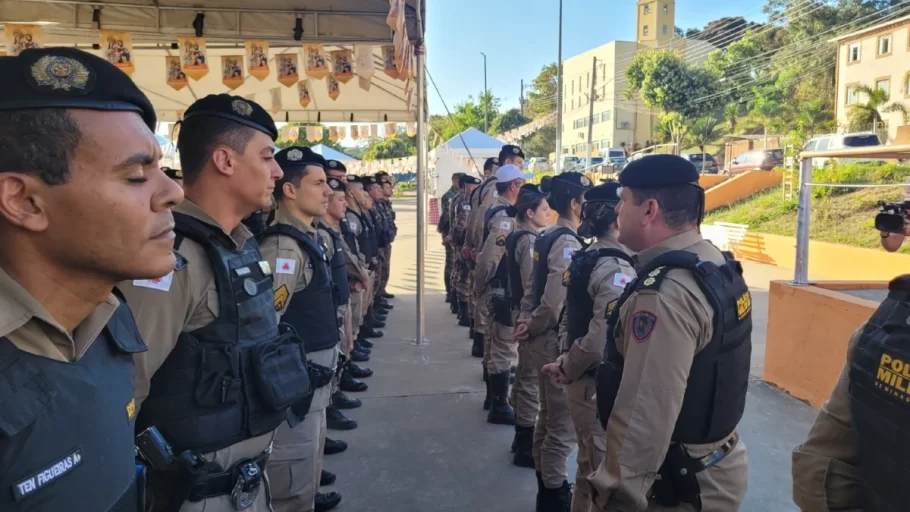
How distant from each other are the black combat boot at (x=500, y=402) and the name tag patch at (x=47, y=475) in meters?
4.05

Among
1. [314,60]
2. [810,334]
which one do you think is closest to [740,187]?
[810,334]

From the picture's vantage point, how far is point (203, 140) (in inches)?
80.4

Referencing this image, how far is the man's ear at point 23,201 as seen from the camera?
3.24ft

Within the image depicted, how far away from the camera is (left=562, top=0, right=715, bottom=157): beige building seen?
53688 millimetres

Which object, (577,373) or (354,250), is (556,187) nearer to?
(577,373)

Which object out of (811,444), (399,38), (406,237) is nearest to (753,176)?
(406,237)

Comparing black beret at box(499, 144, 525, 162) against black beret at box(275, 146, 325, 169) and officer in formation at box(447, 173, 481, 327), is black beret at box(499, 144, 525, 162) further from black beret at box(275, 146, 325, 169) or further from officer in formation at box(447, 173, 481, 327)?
black beret at box(275, 146, 325, 169)

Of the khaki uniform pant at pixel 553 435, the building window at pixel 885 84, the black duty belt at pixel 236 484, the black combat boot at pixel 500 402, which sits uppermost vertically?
the building window at pixel 885 84

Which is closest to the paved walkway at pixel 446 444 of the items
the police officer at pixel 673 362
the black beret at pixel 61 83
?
the police officer at pixel 673 362

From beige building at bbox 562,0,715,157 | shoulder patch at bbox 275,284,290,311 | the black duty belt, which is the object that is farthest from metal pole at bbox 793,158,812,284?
beige building at bbox 562,0,715,157

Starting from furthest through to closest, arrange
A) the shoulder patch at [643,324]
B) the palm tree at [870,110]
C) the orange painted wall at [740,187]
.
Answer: the palm tree at [870,110] < the orange painted wall at [740,187] < the shoulder patch at [643,324]

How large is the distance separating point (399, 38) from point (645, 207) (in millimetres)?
2443

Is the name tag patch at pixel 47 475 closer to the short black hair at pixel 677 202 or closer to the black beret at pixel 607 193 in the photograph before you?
the short black hair at pixel 677 202

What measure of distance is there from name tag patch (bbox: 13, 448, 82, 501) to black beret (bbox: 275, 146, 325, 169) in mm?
2414
